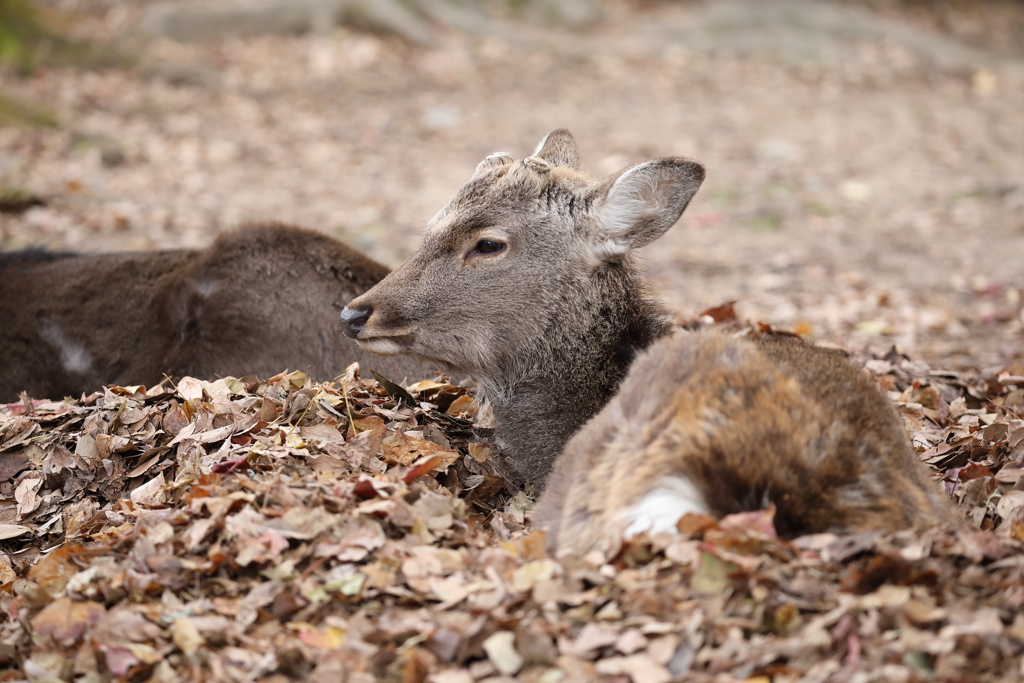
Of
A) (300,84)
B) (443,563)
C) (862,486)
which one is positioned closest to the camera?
(862,486)

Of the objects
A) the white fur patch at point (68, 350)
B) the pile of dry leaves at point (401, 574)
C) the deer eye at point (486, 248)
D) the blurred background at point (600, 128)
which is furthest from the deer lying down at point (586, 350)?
the blurred background at point (600, 128)

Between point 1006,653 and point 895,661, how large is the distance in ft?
1.04

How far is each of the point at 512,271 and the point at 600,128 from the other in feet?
33.9

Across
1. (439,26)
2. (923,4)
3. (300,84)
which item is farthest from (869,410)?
(923,4)

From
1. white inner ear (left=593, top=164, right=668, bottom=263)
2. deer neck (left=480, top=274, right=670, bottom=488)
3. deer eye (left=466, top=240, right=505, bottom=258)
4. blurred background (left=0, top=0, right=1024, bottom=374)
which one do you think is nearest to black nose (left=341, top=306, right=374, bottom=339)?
deer eye (left=466, top=240, right=505, bottom=258)

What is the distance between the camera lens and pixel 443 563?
11.3 ft

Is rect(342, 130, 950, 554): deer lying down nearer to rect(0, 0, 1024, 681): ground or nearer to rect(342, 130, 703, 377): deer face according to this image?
rect(342, 130, 703, 377): deer face

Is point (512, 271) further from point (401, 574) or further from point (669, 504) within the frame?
point (669, 504)

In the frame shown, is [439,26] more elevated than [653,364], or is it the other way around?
[439,26]

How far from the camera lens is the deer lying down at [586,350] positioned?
3297 mm

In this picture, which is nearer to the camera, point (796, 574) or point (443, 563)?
point (796, 574)

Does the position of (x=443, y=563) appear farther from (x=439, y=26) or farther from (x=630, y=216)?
(x=439, y=26)

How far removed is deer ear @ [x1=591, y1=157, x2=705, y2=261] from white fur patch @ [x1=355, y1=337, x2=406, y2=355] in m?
1.10

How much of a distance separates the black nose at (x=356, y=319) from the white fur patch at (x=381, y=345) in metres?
0.06
